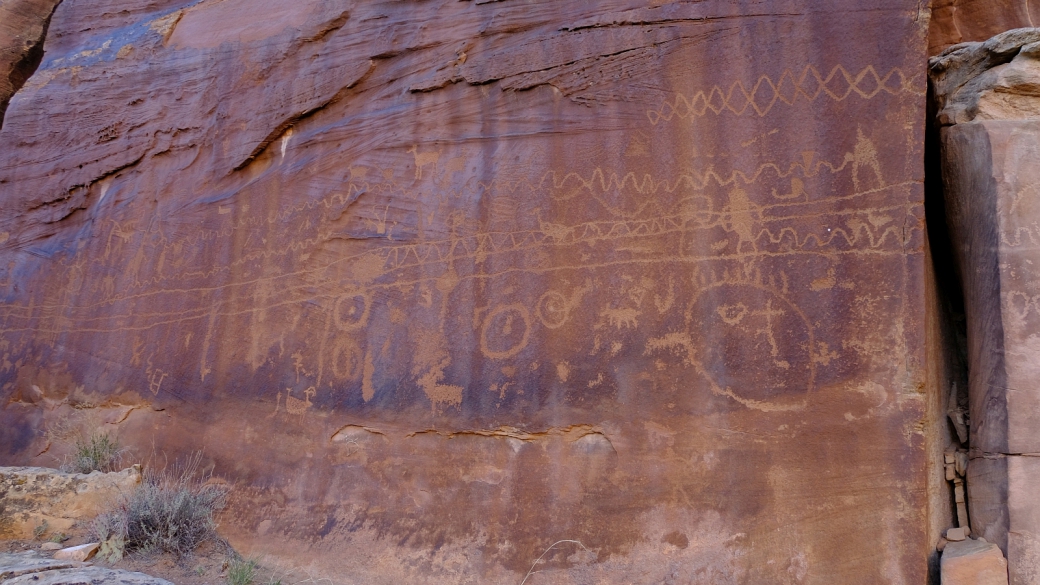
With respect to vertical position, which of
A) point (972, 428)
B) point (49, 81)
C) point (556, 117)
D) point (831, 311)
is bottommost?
point (972, 428)

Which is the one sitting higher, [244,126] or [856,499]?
[244,126]

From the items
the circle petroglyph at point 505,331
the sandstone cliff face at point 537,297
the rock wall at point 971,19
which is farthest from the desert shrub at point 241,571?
the rock wall at point 971,19

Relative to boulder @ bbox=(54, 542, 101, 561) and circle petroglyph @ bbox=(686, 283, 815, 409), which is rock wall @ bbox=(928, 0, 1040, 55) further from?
boulder @ bbox=(54, 542, 101, 561)

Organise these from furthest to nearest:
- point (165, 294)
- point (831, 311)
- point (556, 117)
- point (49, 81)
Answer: point (49, 81) → point (165, 294) → point (556, 117) → point (831, 311)

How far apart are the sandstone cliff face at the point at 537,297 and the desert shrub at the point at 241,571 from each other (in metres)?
0.17

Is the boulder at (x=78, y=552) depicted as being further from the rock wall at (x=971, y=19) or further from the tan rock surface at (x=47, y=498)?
the rock wall at (x=971, y=19)

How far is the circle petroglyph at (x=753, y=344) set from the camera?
3498 mm

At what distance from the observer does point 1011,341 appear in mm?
3293

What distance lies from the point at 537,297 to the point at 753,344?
1.11 m

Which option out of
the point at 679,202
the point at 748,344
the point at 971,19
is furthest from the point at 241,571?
the point at 971,19

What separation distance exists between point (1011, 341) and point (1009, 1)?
1.89 metres

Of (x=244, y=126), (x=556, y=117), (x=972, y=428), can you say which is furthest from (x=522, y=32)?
A: (x=972, y=428)

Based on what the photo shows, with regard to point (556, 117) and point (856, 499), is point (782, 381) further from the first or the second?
point (556, 117)

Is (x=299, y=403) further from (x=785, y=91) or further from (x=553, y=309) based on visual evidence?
(x=785, y=91)
